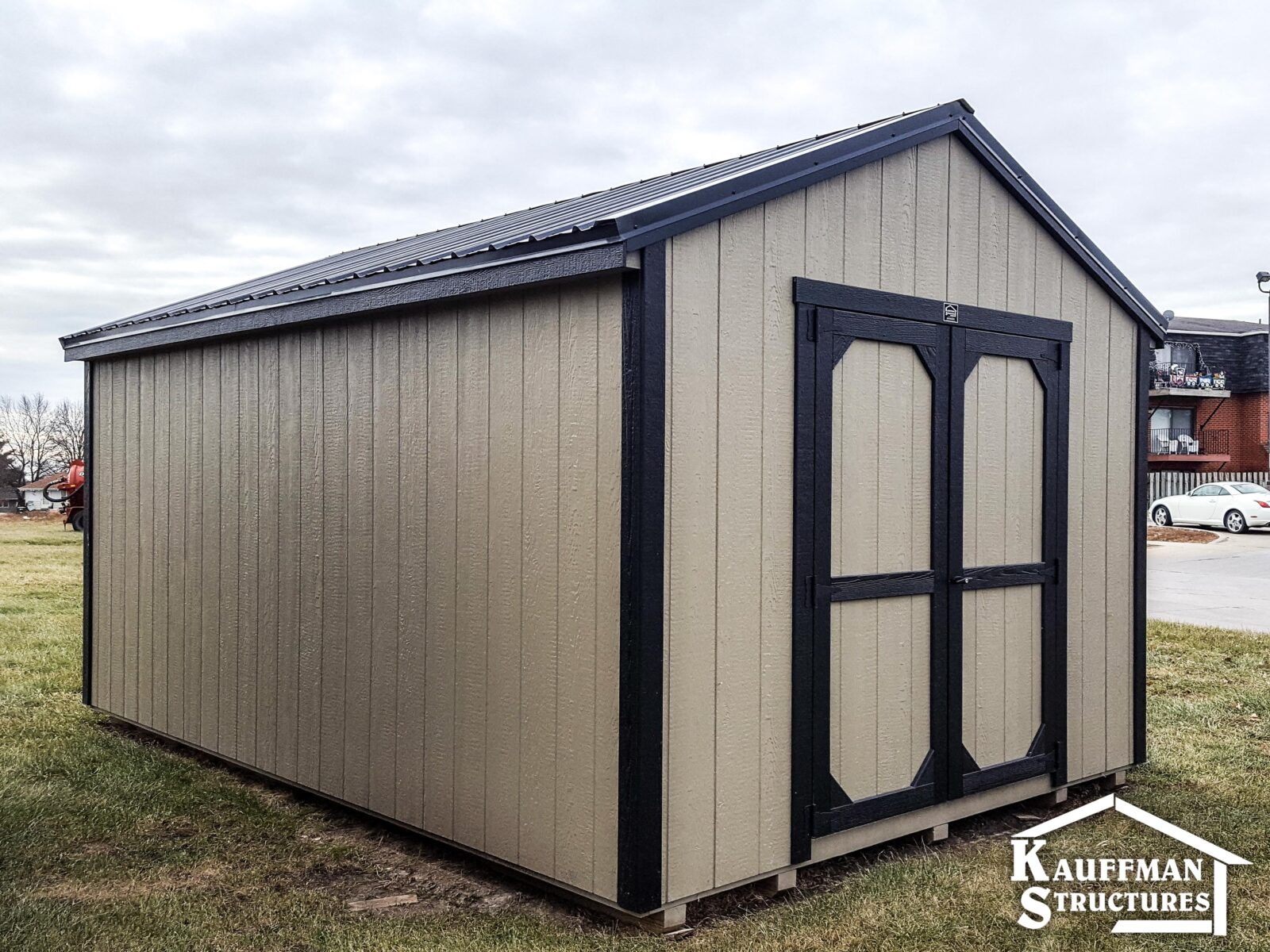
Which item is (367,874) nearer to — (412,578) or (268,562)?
(412,578)

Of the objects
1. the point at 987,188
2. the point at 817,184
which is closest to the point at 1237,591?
the point at 987,188

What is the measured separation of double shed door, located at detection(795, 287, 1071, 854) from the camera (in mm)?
4336

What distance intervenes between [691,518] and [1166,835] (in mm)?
2624

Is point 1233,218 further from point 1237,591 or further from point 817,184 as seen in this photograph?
point 817,184

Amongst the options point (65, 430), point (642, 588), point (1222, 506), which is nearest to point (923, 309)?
point (642, 588)

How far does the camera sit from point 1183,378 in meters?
35.2

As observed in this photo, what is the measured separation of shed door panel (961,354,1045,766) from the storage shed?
0.06ft

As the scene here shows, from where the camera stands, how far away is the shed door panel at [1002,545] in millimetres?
4973

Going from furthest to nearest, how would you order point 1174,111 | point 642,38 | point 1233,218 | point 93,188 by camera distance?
point 1233,218 < point 1174,111 < point 93,188 < point 642,38

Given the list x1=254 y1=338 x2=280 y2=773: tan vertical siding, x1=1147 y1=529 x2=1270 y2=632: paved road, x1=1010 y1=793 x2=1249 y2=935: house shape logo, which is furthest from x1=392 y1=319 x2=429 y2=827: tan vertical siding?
x1=1147 y1=529 x2=1270 y2=632: paved road

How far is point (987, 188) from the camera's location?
509 cm

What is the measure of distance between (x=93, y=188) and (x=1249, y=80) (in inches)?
672

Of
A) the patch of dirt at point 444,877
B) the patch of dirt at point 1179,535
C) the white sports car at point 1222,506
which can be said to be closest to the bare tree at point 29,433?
the patch of dirt at point 1179,535

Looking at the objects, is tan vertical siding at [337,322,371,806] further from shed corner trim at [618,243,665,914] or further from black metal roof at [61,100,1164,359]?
shed corner trim at [618,243,665,914]
